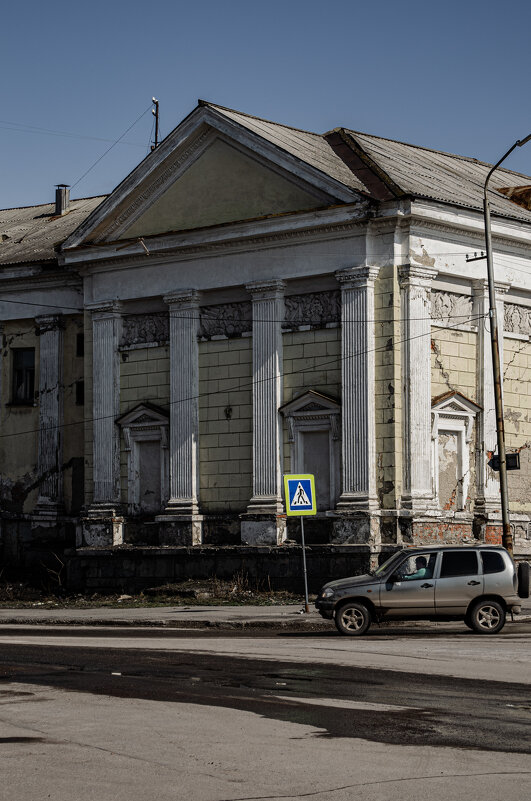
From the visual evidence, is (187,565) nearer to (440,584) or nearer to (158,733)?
(440,584)

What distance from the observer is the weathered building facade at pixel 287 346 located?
101ft

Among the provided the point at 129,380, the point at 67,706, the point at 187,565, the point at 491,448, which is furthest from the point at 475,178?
the point at 67,706

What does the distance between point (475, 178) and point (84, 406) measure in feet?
43.4

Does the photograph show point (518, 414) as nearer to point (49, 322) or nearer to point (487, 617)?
point (487, 617)

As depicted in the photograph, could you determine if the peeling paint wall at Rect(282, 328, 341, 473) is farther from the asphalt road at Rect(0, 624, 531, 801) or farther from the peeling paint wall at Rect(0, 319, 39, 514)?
the asphalt road at Rect(0, 624, 531, 801)

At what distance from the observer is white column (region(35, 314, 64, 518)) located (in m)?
37.9

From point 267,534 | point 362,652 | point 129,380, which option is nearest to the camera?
point 362,652

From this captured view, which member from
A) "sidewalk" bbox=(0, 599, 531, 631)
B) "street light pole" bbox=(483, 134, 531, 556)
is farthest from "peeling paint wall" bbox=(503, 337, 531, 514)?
"sidewalk" bbox=(0, 599, 531, 631)

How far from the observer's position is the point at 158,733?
1080cm

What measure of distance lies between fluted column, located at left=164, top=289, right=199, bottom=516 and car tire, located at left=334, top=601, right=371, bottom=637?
12.8m

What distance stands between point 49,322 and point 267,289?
9.04 metres

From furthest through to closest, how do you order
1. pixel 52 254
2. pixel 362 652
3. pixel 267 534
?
pixel 52 254 < pixel 267 534 < pixel 362 652

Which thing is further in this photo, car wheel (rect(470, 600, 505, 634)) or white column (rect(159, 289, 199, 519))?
white column (rect(159, 289, 199, 519))

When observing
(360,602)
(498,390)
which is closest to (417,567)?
(360,602)
